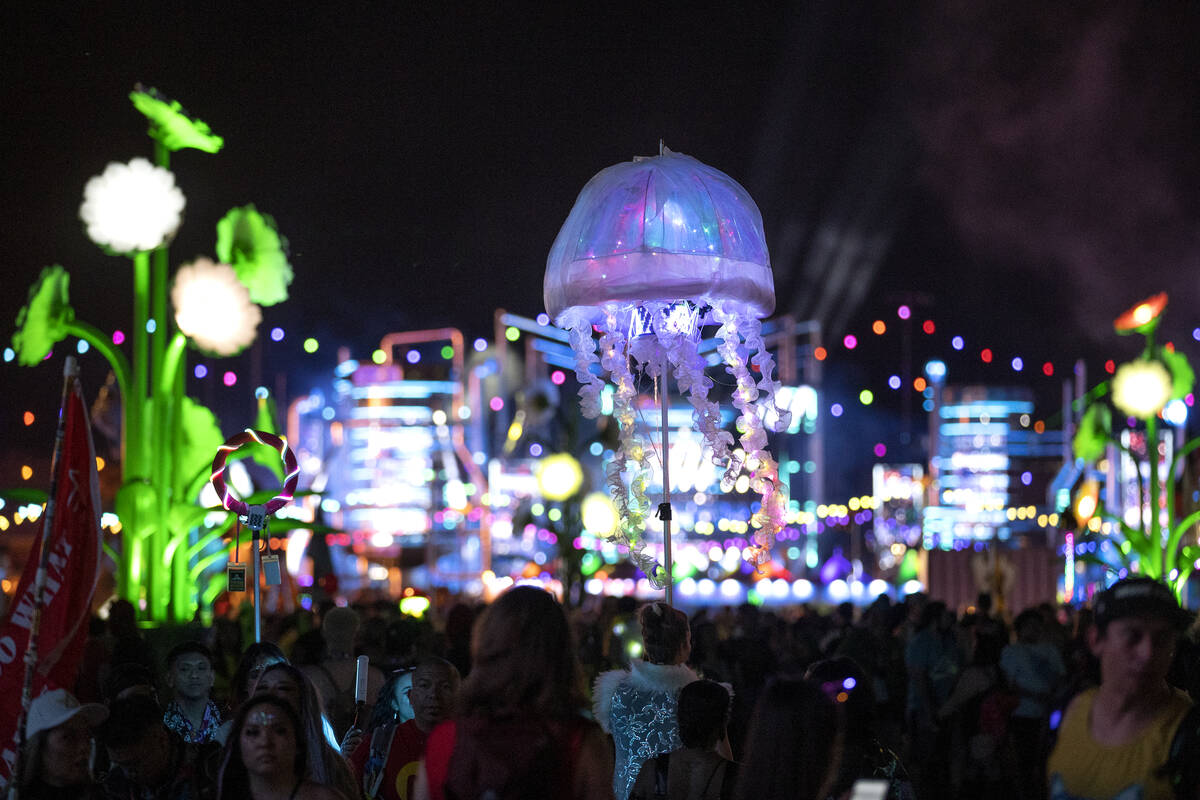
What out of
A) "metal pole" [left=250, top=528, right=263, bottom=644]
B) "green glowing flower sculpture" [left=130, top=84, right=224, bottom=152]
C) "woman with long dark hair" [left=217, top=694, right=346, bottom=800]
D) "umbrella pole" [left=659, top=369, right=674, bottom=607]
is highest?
"green glowing flower sculpture" [left=130, top=84, right=224, bottom=152]

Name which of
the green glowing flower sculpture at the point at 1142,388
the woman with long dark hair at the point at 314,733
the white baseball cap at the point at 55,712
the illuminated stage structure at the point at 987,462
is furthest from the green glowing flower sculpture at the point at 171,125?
the illuminated stage structure at the point at 987,462

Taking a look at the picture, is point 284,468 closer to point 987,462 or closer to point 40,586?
point 40,586

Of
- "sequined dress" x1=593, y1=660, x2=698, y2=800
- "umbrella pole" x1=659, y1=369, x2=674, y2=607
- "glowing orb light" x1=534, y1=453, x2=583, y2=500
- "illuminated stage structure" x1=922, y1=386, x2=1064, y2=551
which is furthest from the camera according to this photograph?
"illuminated stage structure" x1=922, y1=386, x2=1064, y2=551

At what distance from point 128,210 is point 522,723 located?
44.0ft

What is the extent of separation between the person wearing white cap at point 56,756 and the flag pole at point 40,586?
0.13ft

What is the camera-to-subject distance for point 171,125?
15711mm

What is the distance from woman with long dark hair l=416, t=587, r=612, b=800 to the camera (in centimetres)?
327

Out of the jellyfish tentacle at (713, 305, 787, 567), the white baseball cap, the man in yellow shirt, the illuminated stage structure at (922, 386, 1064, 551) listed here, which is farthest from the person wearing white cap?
the illuminated stage structure at (922, 386, 1064, 551)

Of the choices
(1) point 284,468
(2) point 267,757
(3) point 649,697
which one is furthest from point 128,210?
(2) point 267,757

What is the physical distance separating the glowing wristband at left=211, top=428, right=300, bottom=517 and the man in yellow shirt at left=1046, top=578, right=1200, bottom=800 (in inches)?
227

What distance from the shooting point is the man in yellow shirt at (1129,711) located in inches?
134

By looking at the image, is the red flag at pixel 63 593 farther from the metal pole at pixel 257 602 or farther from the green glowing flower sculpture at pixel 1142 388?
the green glowing flower sculpture at pixel 1142 388

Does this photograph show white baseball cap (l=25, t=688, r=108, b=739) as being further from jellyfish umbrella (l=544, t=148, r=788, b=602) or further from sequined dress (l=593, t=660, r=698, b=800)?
jellyfish umbrella (l=544, t=148, r=788, b=602)

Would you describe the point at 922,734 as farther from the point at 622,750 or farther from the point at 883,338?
the point at 883,338
